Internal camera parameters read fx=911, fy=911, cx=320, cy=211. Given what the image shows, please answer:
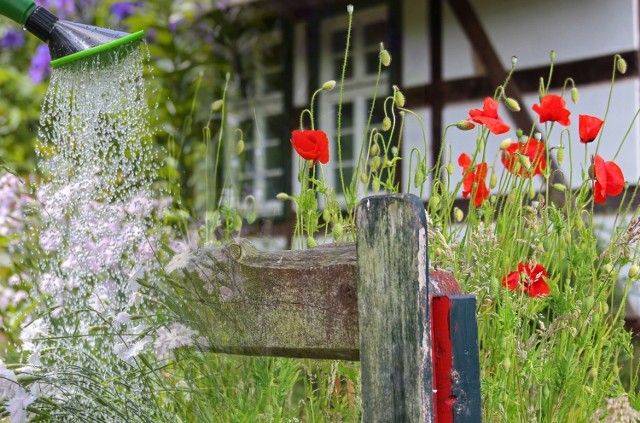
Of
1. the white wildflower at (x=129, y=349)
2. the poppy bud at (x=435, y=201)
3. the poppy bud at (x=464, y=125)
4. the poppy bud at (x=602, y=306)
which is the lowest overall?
the white wildflower at (x=129, y=349)

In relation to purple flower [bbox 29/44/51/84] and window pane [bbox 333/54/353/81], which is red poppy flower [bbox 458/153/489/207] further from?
window pane [bbox 333/54/353/81]

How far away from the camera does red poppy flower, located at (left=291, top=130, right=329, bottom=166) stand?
187 cm

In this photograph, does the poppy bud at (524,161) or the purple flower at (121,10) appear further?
the purple flower at (121,10)

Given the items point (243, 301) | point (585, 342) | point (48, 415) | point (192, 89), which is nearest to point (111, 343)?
point (48, 415)

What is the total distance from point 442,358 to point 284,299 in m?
0.29

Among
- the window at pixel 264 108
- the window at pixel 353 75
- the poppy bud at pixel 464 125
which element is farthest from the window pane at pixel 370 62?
the poppy bud at pixel 464 125

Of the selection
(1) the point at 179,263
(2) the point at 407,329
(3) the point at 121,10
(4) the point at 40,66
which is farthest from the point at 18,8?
(3) the point at 121,10

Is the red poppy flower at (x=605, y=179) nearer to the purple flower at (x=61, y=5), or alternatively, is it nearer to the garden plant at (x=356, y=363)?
the garden plant at (x=356, y=363)

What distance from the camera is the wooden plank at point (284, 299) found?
4.54 feet

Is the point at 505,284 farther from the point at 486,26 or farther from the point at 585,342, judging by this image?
the point at 486,26

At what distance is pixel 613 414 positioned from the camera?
179cm

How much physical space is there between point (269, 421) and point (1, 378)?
0.55 m

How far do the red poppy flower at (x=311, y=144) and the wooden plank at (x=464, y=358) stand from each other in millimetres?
653

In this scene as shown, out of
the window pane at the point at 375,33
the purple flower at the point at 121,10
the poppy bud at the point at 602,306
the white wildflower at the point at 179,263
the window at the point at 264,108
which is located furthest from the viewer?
the window at the point at 264,108
